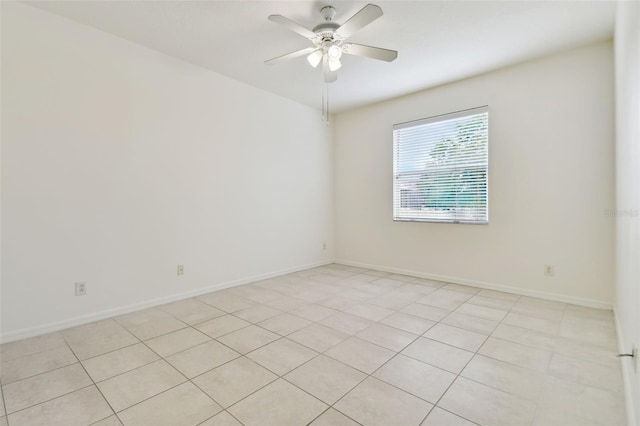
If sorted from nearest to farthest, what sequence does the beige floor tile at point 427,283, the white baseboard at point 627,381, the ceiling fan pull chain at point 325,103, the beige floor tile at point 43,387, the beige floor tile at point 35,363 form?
the white baseboard at point 627,381, the beige floor tile at point 43,387, the beige floor tile at point 35,363, the beige floor tile at point 427,283, the ceiling fan pull chain at point 325,103

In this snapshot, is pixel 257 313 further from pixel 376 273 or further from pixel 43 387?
pixel 376 273

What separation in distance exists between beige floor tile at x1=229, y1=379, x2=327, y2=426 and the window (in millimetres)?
3028

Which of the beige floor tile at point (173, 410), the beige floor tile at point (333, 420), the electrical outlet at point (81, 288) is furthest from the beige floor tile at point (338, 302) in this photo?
the electrical outlet at point (81, 288)

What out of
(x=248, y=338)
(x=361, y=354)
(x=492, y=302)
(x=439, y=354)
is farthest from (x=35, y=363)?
(x=492, y=302)

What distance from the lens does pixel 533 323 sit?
8.47 ft

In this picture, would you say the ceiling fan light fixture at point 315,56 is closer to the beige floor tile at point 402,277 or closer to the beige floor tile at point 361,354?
the beige floor tile at point 361,354

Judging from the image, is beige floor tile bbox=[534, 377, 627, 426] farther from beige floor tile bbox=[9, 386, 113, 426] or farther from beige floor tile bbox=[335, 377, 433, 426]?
beige floor tile bbox=[9, 386, 113, 426]

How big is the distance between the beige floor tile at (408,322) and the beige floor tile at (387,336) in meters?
0.08

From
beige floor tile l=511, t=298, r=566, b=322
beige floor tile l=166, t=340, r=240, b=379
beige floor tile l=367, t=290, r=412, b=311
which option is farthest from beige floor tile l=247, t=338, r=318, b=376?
beige floor tile l=511, t=298, r=566, b=322

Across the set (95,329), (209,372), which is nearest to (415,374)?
(209,372)

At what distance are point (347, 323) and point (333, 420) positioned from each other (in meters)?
1.17

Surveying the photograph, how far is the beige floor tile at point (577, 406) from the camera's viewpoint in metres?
1.43

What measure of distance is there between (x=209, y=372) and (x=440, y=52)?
11.5 ft

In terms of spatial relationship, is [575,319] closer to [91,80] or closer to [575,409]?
[575,409]
